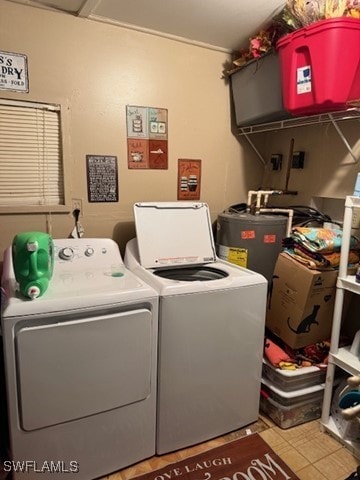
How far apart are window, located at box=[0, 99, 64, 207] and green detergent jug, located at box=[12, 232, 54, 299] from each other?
0.72 metres

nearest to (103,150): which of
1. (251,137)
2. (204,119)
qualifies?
(204,119)

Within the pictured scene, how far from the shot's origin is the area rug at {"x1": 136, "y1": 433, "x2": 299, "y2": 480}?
152 cm

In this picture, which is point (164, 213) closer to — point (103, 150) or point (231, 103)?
point (103, 150)

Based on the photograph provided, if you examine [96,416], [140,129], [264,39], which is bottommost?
[96,416]

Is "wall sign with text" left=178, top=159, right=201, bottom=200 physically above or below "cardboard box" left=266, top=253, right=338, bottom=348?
above

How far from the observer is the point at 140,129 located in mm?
2133

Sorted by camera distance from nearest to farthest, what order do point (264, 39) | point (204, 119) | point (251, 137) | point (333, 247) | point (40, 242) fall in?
point (40, 242) < point (333, 247) < point (264, 39) < point (204, 119) < point (251, 137)

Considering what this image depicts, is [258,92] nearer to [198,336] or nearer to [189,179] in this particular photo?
[189,179]

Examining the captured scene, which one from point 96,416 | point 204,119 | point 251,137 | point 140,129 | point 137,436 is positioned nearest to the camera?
point 96,416

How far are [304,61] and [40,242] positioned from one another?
5.01ft

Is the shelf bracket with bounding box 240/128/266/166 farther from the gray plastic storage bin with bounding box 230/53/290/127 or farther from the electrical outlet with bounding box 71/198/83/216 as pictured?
the electrical outlet with bounding box 71/198/83/216

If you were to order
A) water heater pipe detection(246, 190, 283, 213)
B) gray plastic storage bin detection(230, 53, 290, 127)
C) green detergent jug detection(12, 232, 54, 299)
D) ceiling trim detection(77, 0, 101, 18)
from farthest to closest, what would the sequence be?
water heater pipe detection(246, 190, 283, 213) < gray plastic storage bin detection(230, 53, 290, 127) < ceiling trim detection(77, 0, 101, 18) < green detergent jug detection(12, 232, 54, 299)

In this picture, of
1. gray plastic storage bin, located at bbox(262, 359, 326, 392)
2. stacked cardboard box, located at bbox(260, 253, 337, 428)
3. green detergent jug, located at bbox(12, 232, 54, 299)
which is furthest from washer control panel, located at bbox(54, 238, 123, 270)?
gray plastic storage bin, located at bbox(262, 359, 326, 392)

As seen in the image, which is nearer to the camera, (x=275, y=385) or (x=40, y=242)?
(x=40, y=242)
